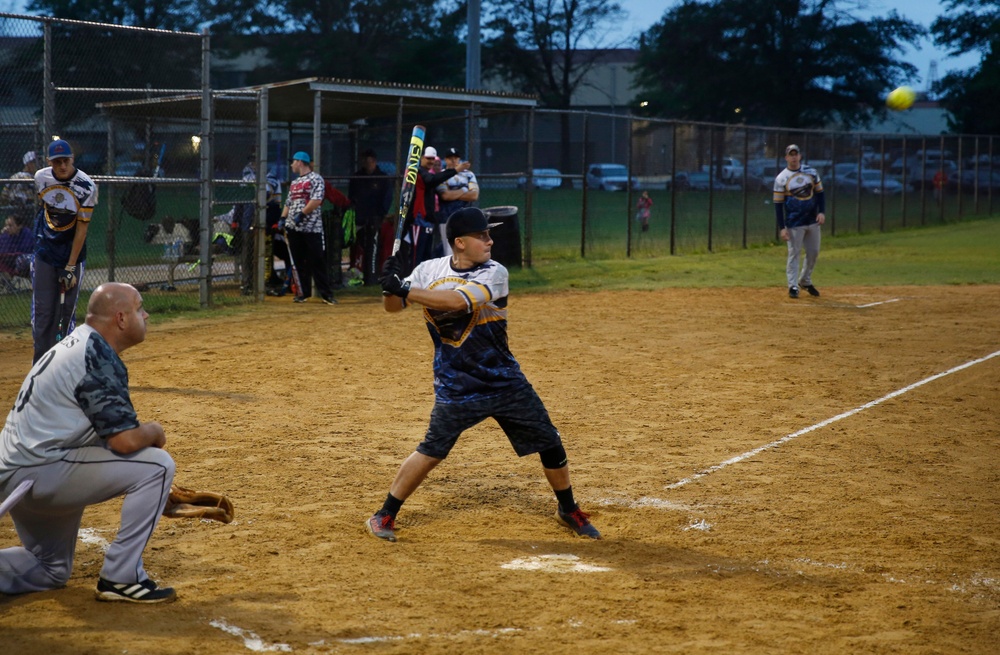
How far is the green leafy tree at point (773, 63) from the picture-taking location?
5859cm

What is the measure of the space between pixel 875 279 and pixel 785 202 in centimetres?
399

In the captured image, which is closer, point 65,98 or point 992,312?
point 992,312

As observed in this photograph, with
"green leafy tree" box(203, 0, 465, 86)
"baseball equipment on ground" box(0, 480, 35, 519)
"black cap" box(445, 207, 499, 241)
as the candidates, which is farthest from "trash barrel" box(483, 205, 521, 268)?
"green leafy tree" box(203, 0, 465, 86)

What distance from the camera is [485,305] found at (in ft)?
18.0

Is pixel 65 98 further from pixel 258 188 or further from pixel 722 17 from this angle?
pixel 722 17

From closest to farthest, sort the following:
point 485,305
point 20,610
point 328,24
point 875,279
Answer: point 20,610, point 485,305, point 875,279, point 328,24

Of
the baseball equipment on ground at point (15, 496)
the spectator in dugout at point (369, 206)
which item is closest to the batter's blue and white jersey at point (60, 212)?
the baseball equipment on ground at point (15, 496)

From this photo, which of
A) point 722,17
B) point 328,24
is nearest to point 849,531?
point 328,24

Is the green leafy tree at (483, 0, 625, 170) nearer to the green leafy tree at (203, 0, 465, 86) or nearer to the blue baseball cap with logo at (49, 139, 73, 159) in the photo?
the green leafy tree at (203, 0, 465, 86)

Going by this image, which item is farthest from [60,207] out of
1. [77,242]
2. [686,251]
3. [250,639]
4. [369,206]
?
[686,251]

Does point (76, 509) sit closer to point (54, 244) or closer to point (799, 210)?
point (54, 244)

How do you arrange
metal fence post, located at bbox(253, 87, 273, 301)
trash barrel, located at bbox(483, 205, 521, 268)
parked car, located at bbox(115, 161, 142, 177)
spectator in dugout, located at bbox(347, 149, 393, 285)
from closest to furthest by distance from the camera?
metal fence post, located at bbox(253, 87, 273, 301) < parked car, located at bbox(115, 161, 142, 177) < spectator in dugout, located at bbox(347, 149, 393, 285) < trash barrel, located at bbox(483, 205, 521, 268)

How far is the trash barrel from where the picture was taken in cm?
1917

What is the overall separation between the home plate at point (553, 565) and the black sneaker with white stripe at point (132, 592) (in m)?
1.59
